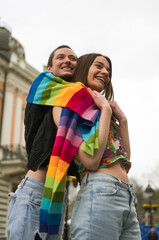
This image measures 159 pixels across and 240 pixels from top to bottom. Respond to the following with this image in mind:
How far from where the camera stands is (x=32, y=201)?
7.75 ft

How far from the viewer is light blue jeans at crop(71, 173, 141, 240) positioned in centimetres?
188

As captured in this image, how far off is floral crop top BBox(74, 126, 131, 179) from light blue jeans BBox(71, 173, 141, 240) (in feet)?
0.32

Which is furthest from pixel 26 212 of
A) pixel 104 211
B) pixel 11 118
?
pixel 11 118

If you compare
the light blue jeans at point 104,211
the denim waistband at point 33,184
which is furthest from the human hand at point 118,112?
the denim waistband at point 33,184

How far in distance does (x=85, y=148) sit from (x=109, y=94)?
92 centimetres

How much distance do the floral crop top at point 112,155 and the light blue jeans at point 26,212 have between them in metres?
0.42

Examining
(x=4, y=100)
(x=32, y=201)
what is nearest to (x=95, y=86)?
(x=32, y=201)

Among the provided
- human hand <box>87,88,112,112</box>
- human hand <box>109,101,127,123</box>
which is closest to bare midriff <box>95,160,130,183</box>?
human hand <box>87,88,112,112</box>

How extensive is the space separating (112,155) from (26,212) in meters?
0.78

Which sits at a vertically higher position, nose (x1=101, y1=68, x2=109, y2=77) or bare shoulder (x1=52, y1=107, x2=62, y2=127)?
nose (x1=101, y1=68, x2=109, y2=77)

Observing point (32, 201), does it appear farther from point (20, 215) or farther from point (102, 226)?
point (102, 226)

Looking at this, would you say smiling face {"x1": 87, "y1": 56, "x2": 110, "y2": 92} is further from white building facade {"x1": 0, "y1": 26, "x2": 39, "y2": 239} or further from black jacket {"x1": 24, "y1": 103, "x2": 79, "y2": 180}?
white building facade {"x1": 0, "y1": 26, "x2": 39, "y2": 239}

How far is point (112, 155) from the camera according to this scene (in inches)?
83.7

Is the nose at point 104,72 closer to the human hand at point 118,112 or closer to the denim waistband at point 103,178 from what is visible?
the human hand at point 118,112
